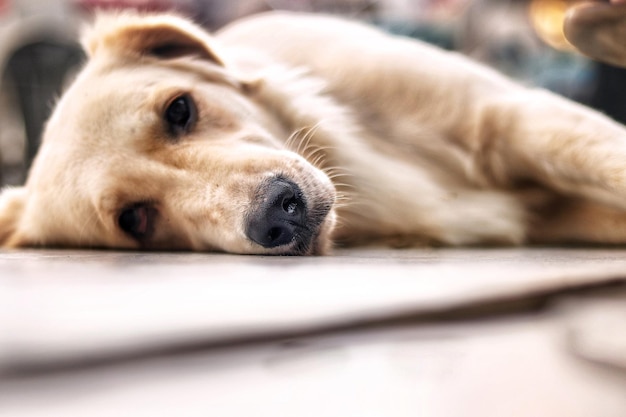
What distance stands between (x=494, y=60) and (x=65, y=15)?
3.88m

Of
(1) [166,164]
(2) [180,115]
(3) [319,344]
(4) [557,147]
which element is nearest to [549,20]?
(4) [557,147]

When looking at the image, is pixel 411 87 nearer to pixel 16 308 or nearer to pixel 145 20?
pixel 145 20

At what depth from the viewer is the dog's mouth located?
1.09m

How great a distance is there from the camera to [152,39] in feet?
5.24

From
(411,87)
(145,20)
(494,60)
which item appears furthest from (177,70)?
(494,60)

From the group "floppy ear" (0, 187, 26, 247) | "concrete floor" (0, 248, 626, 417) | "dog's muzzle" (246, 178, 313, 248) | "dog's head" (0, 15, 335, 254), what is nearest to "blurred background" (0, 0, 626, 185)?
"floppy ear" (0, 187, 26, 247)

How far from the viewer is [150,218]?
4.48 ft

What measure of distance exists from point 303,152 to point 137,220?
17.4 inches

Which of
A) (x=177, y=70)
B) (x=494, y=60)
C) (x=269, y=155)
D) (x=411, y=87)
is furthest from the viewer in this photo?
(x=494, y=60)

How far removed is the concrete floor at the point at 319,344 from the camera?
0.47 meters

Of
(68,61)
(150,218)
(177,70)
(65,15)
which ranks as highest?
(65,15)

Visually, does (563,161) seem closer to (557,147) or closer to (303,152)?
(557,147)

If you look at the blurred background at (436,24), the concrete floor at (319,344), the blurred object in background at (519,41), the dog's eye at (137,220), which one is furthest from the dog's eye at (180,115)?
the blurred object in background at (519,41)

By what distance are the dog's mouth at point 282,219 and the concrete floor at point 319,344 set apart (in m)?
0.27
